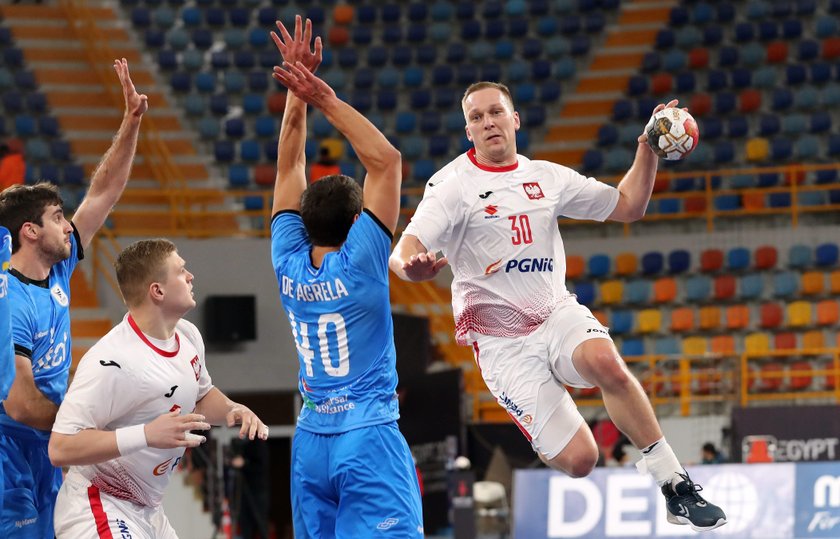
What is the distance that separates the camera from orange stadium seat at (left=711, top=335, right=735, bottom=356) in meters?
17.5

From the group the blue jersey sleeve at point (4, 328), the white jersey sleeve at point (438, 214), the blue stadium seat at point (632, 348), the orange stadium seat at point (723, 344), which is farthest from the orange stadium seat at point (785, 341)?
the blue jersey sleeve at point (4, 328)

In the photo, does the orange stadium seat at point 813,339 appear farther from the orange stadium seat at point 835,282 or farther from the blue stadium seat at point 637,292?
the blue stadium seat at point 637,292

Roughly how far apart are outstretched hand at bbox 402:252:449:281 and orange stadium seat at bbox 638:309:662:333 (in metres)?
13.5

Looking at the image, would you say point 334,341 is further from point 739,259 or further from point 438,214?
point 739,259

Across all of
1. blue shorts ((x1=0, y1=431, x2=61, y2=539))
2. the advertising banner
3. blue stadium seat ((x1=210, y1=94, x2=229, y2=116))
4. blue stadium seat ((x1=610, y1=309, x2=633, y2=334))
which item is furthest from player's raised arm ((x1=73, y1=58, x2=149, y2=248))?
blue stadium seat ((x1=210, y1=94, x2=229, y2=116))

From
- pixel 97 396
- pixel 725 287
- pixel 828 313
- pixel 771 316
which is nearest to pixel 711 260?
pixel 725 287

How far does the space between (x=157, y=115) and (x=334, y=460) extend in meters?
17.8

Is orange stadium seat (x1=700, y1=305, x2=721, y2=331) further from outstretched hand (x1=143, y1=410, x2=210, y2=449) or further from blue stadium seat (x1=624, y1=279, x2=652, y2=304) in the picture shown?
outstretched hand (x1=143, y1=410, x2=210, y2=449)

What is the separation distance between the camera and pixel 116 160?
5906 mm

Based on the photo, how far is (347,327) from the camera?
4.86 metres

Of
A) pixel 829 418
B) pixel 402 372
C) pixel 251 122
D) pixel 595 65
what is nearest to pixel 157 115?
pixel 251 122

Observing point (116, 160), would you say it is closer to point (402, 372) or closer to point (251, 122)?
Result: point (402, 372)

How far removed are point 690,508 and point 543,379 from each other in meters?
1.01

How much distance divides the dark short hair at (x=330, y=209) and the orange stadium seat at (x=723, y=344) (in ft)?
43.8
